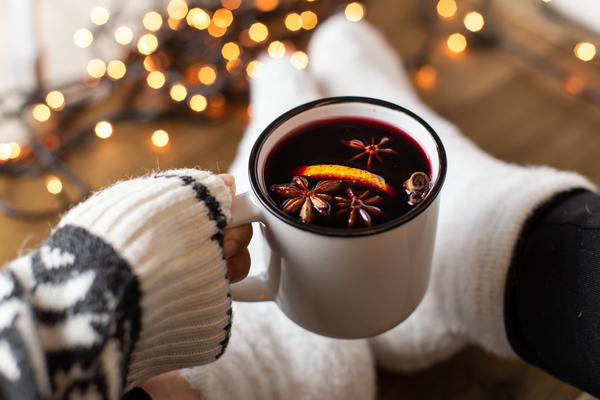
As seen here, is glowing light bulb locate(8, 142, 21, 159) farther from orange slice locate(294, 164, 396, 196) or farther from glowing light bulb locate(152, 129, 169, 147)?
orange slice locate(294, 164, 396, 196)

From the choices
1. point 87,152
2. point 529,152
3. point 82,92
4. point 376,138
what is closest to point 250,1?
point 82,92

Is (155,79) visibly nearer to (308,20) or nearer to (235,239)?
(308,20)

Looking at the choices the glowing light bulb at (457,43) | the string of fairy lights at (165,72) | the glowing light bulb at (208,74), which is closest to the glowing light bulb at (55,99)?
the string of fairy lights at (165,72)

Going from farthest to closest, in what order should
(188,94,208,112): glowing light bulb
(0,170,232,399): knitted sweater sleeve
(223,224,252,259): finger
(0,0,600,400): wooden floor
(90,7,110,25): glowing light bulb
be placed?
(90,7,110,25): glowing light bulb < (188,94,208,112): glowing light bulb < (0,0,600,400): wooden floor < (223,224,252,259): finger < (0,170,232,399): knitted sweater sleeve

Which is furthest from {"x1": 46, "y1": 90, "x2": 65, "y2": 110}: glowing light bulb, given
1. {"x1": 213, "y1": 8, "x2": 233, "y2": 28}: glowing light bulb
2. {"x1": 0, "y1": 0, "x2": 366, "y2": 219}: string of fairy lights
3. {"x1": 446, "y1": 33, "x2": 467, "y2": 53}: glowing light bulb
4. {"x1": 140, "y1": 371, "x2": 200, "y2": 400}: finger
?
{"x1": 446, "y1": 33, "x2": 467, "y2": 53}: glowing light bulb

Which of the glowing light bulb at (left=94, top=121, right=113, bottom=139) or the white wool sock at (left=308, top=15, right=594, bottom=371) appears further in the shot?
the glowing light bulb at (left=94, top=121, right=113, bottom=139)

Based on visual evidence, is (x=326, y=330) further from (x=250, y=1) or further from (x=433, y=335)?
(x=250, y=1)
